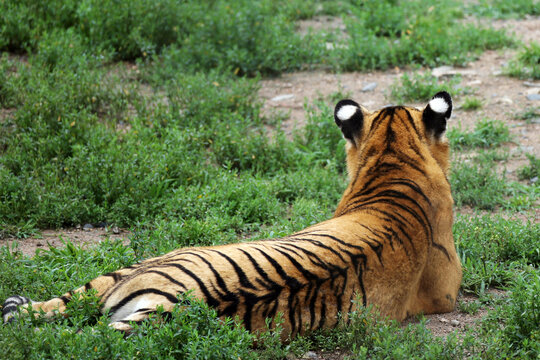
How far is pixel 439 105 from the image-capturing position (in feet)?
14.2

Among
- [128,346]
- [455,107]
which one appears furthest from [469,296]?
[455,107]

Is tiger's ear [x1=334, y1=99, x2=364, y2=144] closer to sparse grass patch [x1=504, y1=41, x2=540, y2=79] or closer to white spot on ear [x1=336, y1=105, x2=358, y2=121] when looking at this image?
white spot on ear [x1=336, y1=105, x2=358, y2=121]

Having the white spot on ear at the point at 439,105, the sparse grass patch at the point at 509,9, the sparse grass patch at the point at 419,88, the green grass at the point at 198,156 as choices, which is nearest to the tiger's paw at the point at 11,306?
the green grass at the point at 198,156

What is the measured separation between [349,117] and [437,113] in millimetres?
601

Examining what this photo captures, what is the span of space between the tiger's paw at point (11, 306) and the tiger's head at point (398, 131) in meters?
2.29

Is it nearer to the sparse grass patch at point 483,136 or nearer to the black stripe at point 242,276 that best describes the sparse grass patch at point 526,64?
the sparse grass patch at point 483,136

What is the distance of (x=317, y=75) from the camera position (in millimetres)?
8836

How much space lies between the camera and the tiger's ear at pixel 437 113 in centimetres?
432

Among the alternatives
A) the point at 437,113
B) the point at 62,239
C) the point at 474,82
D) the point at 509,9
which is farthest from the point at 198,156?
the point at 509,9

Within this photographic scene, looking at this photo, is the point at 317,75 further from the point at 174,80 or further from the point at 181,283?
the point at 181,283

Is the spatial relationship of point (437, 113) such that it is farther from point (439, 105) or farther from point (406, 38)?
point (406, 38)

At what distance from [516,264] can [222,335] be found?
8.18 feet

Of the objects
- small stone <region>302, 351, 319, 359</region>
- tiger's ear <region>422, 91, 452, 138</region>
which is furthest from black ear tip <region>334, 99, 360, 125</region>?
small stone <region>302, 351, 319, 359</region>

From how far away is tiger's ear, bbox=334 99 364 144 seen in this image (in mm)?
4566
